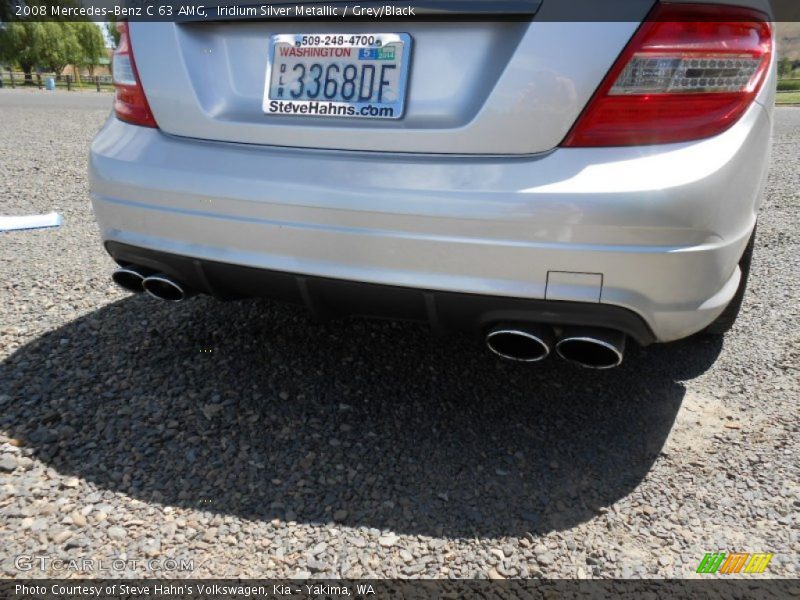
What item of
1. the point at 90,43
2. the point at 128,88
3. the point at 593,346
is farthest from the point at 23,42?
the point at 593,346

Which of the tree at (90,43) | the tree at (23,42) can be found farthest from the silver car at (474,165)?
the tree at (90,43)

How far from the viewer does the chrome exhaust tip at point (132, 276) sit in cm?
227

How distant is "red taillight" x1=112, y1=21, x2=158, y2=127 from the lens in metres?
2.14

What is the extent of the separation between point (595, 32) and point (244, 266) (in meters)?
1.16

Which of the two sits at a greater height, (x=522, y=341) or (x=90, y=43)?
(x=522, y=341)

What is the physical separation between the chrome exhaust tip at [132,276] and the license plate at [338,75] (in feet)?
2.41

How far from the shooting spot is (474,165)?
69.2 inches

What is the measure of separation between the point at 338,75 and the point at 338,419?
1.13 meters

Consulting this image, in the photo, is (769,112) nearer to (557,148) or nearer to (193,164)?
(557,148)

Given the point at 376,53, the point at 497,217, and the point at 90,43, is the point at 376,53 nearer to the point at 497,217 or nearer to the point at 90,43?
the point at 497,217

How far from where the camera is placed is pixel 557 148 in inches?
67.7

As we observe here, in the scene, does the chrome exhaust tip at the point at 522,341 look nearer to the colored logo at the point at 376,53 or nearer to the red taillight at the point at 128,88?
the colored logo at the point at 376,53

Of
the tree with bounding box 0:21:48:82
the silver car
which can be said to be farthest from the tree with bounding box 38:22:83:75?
the silver car

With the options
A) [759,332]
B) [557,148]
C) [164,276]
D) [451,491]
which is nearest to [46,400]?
[164,276]
